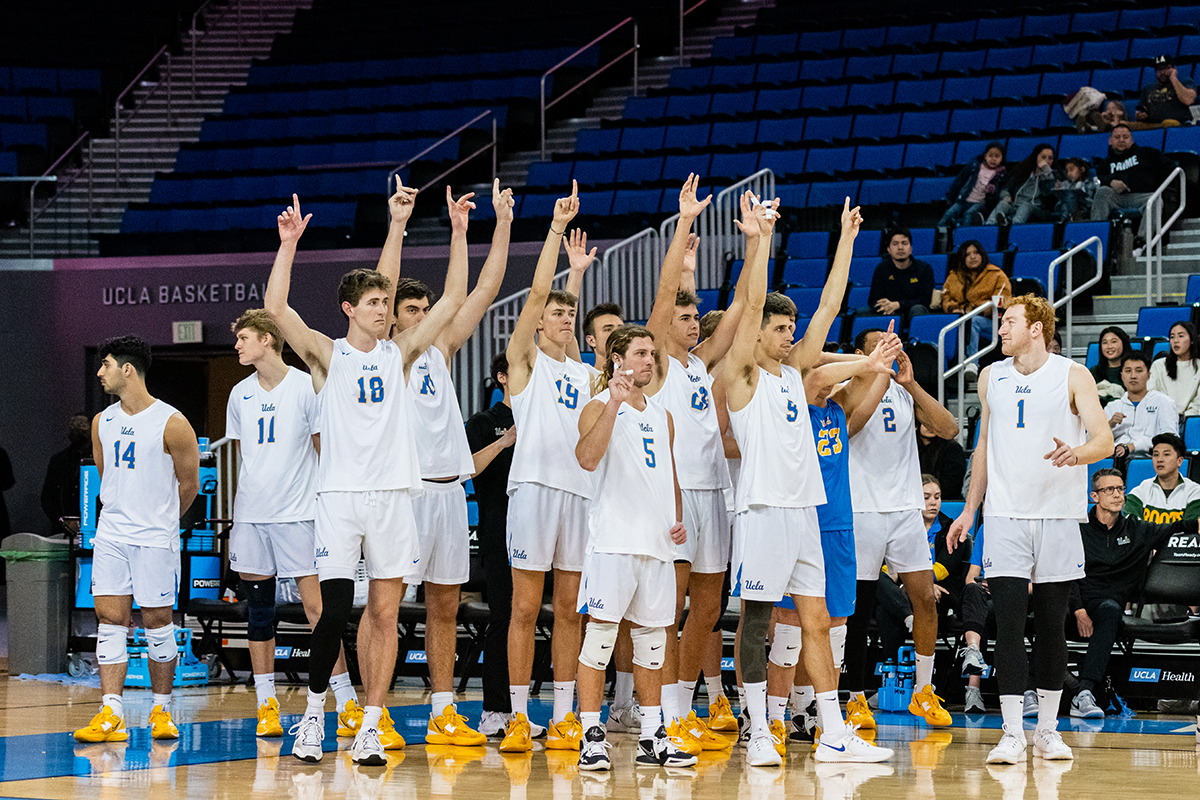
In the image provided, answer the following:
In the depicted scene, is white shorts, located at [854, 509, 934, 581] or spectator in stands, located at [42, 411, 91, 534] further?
spectator in stands, located at [42, 411, 91, 534]

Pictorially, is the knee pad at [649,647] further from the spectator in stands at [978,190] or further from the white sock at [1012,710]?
the spectator in stands at [978,190]

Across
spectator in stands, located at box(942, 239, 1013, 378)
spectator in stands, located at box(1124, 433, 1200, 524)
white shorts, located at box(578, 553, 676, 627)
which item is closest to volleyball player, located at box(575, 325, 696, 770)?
white shorts, located at box(578, 553, 676, 627)

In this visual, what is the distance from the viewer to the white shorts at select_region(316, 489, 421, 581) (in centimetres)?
608

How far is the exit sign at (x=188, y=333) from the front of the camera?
15609 mm

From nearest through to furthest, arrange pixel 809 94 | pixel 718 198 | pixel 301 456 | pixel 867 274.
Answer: pixel 301 456 < pixel 867 274 < pixel 718 198 < pixel 809 94

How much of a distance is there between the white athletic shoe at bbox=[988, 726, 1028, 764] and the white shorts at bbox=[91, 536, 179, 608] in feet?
12.4

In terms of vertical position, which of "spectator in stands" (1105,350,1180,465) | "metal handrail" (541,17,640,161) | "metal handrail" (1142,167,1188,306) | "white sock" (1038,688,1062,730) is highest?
"metal handrail" (541,17,640,161)

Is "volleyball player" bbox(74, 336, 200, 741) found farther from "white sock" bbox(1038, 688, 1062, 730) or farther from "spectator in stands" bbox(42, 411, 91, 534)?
"spectator in stands" bbox(42, 411, 91, 534)

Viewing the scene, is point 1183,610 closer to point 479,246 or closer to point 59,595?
point 59,595

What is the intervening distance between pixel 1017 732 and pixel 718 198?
330 inches

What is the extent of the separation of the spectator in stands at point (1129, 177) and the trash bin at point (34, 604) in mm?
8604

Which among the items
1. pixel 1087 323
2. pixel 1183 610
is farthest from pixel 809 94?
pixel 1183 610

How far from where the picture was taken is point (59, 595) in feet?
33.4

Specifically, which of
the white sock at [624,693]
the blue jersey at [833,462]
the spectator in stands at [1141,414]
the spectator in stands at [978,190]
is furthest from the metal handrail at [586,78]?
the blue jersey at [833,462]
